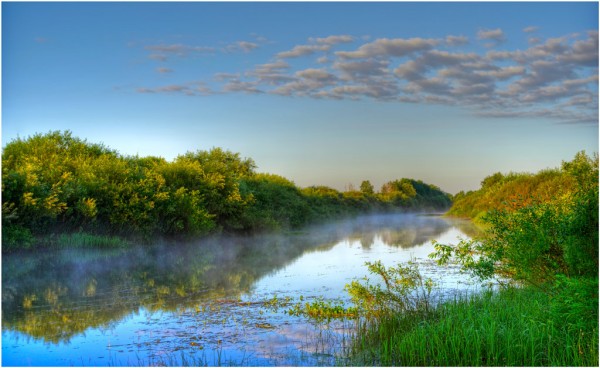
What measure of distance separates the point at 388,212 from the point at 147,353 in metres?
88.9

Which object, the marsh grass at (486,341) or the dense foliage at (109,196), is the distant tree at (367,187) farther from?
the marsh grass at (486,341)

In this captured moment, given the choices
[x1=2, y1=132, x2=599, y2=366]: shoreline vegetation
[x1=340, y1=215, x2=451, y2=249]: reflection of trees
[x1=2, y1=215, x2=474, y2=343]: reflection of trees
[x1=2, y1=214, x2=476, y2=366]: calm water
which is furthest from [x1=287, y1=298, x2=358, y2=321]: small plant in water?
[x1=340, y1=215, x2=451, y2=249]: reflection of trees

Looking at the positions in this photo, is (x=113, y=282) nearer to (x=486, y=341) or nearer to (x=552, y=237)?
(x=552, y=237)

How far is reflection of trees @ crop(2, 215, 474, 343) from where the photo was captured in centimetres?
1141

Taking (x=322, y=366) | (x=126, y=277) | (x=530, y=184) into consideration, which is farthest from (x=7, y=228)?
(x=530, y=184)

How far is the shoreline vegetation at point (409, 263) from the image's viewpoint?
7.34 meters

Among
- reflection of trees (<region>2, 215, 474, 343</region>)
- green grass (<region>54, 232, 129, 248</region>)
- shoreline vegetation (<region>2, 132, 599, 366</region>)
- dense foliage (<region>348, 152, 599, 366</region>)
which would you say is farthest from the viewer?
green grass (<region>54, 232, 129, 248</region>)

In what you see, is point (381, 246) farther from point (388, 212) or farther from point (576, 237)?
point (388, 212)

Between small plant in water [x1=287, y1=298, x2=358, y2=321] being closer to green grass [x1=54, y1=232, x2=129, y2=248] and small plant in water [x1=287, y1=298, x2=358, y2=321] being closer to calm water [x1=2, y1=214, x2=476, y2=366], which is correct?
calm water [x1=2, y1=214, x2=476, y2=366]

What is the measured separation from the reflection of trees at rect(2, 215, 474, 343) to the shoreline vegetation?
143 cm

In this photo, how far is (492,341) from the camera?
7.14 metres

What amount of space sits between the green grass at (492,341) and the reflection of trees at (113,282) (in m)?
5.20

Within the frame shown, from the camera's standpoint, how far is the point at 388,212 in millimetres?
96000

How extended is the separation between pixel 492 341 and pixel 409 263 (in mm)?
3788
